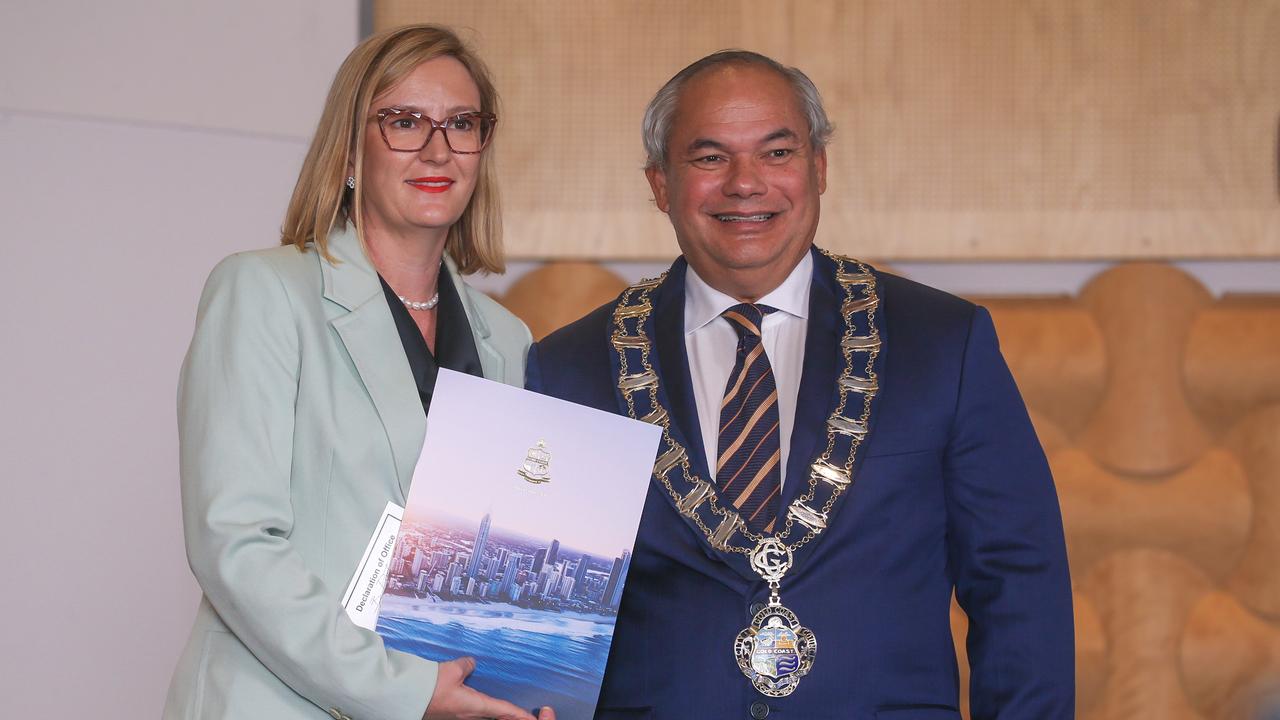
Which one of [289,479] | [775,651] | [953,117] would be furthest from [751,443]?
[953,117]

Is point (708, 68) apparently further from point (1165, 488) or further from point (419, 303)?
point (1165, 488)

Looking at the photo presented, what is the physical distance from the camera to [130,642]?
314 centimetres

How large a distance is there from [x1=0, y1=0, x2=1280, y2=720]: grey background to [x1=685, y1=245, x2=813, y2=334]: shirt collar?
1.20 meters

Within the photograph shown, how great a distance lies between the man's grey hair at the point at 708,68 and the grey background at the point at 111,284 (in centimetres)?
115

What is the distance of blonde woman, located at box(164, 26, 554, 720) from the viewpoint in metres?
1.65

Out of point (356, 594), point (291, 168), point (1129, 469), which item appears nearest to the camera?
point (356, 594)

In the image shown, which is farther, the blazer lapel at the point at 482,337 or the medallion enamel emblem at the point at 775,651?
the blazer lapel at the point at 482,337

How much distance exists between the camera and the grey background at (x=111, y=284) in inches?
121

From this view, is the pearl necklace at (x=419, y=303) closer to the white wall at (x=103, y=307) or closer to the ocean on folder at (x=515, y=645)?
the ocean on folder at (x=515, y=645)

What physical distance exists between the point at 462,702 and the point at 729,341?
2.34 feet

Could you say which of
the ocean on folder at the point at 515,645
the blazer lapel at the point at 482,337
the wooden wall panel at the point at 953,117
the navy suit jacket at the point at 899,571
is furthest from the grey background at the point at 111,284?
the ocean on folder at the point at 515,645

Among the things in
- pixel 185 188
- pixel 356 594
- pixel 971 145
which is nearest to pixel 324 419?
pixel 356 594

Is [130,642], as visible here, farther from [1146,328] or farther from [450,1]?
[1146,328]

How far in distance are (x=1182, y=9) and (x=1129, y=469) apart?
3.88ft
